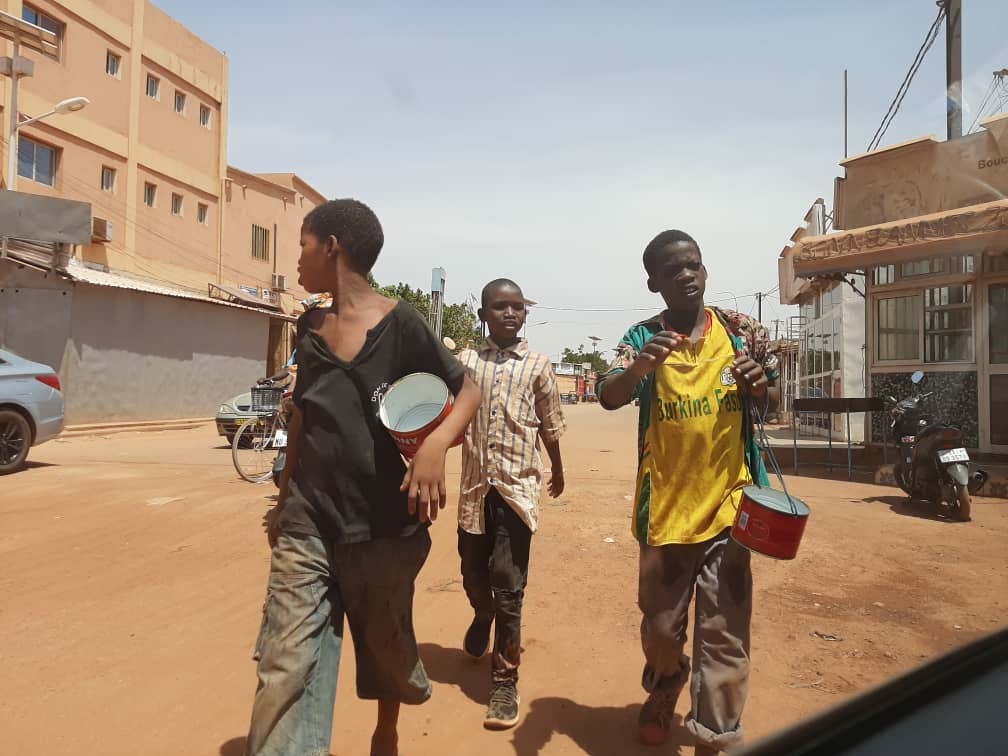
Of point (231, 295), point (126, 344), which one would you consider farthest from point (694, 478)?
point (231, 295)

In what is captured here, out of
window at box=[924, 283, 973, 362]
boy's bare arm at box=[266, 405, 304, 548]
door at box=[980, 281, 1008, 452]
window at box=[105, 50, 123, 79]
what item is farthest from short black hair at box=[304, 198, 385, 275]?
window at box=[105, 50, 123, 79]

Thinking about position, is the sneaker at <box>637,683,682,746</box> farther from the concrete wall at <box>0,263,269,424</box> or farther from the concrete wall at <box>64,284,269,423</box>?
the concrete wall at <box>64,284,269,423</box>

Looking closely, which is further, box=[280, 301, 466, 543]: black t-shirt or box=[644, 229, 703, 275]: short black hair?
box=[644, 229, 703, 275]: short black hair

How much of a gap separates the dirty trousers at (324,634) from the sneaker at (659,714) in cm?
94

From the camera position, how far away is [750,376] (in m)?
2.41

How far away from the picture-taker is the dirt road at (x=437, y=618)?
9.21 feet

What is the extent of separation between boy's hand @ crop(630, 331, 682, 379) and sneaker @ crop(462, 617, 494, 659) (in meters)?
1.72

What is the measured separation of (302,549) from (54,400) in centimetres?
830

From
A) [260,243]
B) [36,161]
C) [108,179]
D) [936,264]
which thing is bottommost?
[936,264]

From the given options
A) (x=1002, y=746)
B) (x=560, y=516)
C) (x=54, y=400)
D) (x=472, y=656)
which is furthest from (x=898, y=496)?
(x=54, y=400)

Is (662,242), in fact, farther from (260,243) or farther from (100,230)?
(260,243)

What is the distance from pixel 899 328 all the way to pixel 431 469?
1017cm

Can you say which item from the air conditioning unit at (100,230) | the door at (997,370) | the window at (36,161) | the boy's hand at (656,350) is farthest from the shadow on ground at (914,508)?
the window at (36,161)

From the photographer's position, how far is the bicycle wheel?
7730 mm
